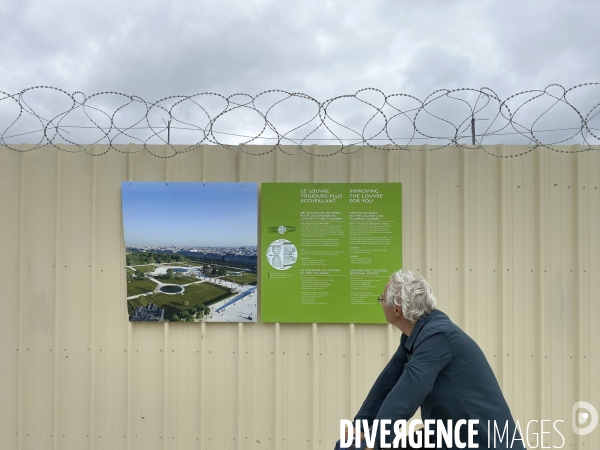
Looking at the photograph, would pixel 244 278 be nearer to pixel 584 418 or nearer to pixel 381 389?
pixel 381 389

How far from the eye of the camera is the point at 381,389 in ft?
7.48

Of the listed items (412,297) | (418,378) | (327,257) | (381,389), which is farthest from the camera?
(327,257)

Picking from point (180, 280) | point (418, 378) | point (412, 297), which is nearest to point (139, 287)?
point (180, 280)

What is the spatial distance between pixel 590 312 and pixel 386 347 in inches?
64.0

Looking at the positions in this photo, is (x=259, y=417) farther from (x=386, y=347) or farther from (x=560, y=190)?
(x=560, y=190)

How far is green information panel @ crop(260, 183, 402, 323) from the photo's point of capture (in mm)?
3426

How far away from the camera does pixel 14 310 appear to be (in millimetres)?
3545

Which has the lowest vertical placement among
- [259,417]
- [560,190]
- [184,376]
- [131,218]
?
[259,417]

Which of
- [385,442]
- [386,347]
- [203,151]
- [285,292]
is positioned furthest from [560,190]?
[203,151]

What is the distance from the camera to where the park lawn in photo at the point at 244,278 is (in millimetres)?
3471

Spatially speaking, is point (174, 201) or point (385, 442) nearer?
point (385, 442)

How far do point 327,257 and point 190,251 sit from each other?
3.57 ft

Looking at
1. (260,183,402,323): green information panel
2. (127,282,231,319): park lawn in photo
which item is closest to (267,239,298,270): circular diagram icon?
(260,183,402,323): green information panel

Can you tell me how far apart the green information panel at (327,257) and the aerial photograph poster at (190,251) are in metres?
0.15
